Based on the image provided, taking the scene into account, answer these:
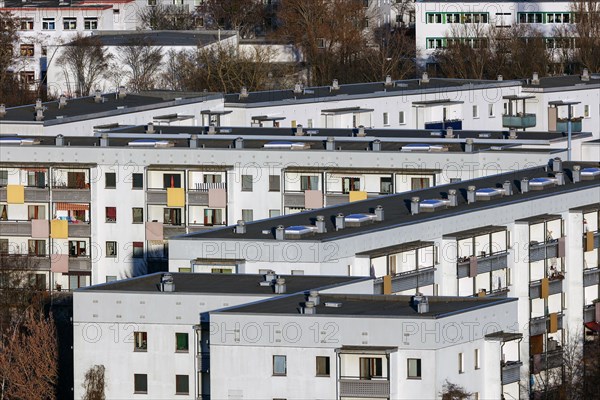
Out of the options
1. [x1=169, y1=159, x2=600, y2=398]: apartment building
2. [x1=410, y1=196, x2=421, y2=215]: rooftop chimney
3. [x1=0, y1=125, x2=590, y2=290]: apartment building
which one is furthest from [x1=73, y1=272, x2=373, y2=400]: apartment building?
[x1=0, y1=125, x2=590, y2=290]: apartment building

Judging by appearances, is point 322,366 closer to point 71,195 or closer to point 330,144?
point 330,144

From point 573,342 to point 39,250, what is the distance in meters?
15.4

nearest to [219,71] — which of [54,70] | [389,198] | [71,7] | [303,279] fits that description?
[54,70]

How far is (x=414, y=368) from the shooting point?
45.9m

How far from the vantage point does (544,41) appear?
114m

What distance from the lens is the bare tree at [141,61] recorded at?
107438 millimetres

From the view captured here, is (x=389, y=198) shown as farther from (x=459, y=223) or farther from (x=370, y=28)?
(x=370, y=28)

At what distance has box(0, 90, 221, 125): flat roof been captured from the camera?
76125mm

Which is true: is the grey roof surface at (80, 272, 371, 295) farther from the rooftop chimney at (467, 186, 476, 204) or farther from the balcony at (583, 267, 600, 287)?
the balcony at (583, 267, 600, 287)

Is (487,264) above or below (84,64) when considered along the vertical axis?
below

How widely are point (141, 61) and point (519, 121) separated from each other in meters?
24.2

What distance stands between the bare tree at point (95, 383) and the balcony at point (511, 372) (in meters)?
6.75

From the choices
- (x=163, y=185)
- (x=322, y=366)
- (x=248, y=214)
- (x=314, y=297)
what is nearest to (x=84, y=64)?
(x=163, y=185)

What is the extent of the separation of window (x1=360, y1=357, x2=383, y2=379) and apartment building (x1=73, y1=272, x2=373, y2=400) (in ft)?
9.54
